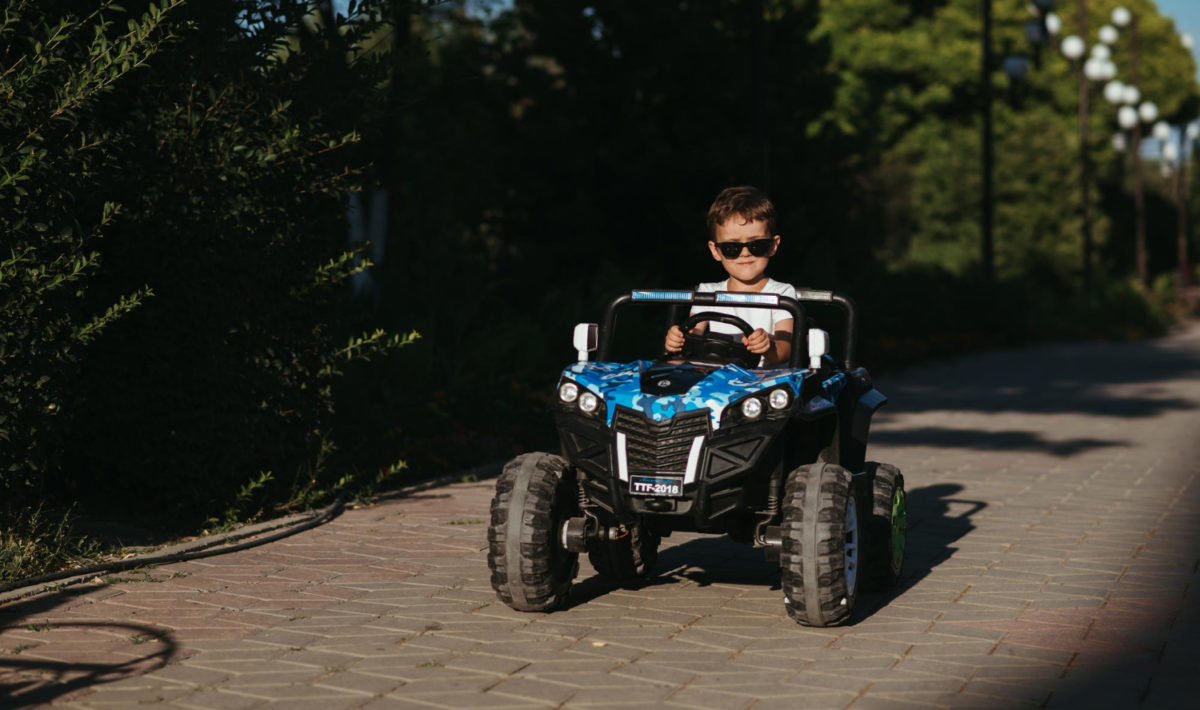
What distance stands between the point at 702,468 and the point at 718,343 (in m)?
0.73

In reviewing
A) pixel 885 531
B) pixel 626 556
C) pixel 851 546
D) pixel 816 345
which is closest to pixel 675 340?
pixel 816 345

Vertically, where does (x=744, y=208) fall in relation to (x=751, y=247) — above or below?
above

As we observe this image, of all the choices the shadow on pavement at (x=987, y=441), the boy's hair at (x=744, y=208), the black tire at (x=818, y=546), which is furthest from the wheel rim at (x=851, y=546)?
the shadow on pavement at (x=987, y=441)

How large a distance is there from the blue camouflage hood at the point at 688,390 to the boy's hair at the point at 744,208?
860 millimetres

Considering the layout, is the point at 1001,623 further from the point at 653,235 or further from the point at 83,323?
the point at 653,235

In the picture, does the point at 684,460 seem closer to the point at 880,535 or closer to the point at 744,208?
the point at 880,535

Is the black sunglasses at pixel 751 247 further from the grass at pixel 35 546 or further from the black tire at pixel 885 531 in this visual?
the grass at pixel 35 546

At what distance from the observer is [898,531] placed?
23.6 feet

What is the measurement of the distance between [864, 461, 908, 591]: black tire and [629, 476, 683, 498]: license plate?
42.4 inches

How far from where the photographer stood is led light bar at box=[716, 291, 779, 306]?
642 centimetres

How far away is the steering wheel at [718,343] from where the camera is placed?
258 inches

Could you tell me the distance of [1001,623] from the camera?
6363mm

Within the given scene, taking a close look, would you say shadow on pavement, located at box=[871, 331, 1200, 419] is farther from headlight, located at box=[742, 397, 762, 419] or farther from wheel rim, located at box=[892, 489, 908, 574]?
headlight, located at box=[742, 397, 762, 419]

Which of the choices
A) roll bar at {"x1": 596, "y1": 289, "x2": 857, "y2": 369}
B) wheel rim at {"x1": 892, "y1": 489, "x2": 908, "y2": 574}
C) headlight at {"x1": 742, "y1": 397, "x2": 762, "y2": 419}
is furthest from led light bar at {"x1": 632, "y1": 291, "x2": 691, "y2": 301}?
wheel rim at {"x1": 892, "y1": 489, "x2": 908, "y2": 574}
